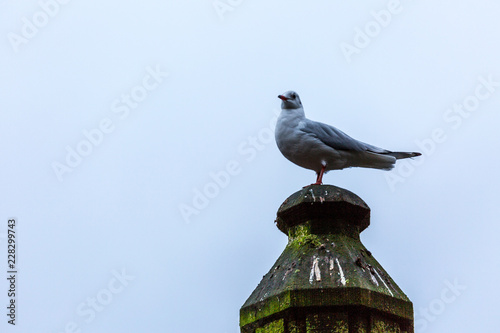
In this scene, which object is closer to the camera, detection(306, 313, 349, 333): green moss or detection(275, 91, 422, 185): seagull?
detection(306, 313, 349, 333): green moss

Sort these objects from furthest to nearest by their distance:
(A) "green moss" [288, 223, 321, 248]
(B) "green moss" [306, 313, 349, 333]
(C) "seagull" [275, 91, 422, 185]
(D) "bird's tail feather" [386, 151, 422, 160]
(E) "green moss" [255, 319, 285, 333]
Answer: (D) "bird's tail feather" [386, 151, 422, 160] → (C) "seagull" [275, 91, 422, 185] → (A) "green moss" [288, 223, 321, 248] → (E) "green moss" [255, 319, 285, 333] → (B) "green moss" [306, 313, 349, 333]

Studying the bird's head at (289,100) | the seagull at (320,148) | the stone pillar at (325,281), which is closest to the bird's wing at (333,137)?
the seagull at (320,148)

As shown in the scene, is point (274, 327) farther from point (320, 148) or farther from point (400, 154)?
point (400, 154)

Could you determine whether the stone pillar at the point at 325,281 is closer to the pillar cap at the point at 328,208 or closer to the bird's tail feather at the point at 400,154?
the pillar cap at the point at 328,208

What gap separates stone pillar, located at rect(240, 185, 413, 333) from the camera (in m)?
3.02

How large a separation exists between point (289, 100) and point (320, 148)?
2.59 ft

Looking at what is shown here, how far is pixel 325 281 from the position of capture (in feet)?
10.1

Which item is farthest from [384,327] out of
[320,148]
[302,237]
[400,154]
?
[400,154]

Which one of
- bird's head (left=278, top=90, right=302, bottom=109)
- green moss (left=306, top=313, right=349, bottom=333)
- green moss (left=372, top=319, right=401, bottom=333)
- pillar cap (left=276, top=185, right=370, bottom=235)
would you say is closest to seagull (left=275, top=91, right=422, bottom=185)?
bird's head (left=278, top=90, right=302, bottom=109)

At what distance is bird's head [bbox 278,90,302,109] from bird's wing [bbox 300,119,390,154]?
336 mm

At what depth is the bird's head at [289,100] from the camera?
5.97m

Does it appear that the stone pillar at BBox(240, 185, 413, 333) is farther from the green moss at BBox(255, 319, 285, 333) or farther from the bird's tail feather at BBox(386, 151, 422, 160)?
the bird's tail feather at BBox(386, 151, 422, 160)

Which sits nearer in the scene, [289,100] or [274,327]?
[274,327]

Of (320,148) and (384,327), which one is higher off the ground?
(320,148)
